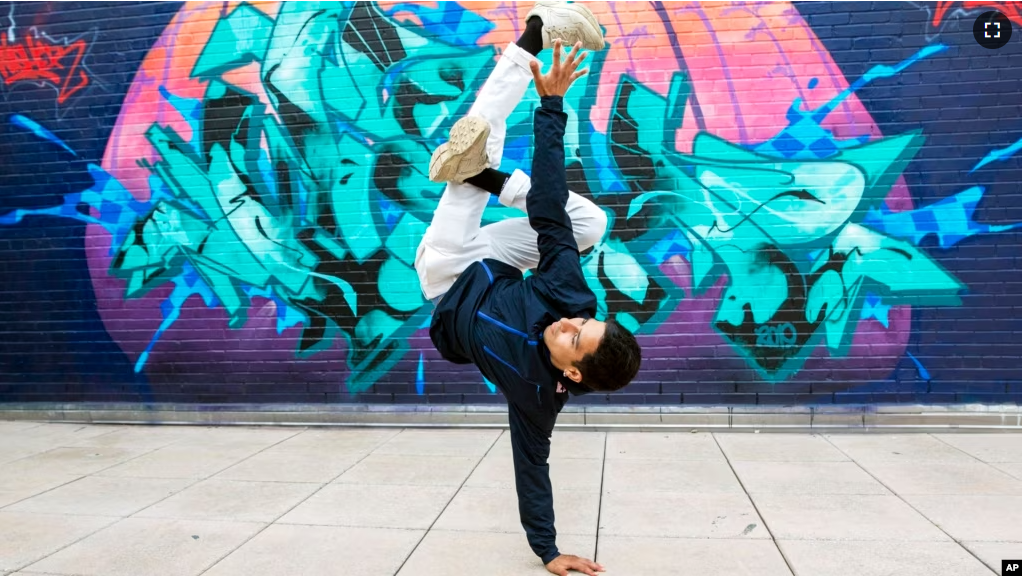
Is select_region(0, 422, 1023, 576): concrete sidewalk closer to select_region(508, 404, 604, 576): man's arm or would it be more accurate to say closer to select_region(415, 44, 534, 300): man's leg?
select_region(508, 404, 604, 576): man's arm

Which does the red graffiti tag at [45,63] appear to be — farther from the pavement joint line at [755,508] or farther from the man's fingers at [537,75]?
the pavement joint line at [755,508]

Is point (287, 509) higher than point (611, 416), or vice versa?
point (611, 416)

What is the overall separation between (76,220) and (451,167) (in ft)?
19.2

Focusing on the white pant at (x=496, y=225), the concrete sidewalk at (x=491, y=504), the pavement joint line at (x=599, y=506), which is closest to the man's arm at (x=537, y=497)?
the concrete sidewalk at (x=491, y=504)

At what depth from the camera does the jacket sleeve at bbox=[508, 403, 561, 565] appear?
3.45 meters

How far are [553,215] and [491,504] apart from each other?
2240 millimetres

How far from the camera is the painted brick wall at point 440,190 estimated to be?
21.5ft

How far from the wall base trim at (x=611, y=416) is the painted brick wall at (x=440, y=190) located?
135 mm

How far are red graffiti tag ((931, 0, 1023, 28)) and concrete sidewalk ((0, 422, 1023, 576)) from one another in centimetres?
357

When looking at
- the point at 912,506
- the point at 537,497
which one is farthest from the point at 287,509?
the point at 912,506

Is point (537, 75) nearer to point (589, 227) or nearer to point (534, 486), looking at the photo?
point (589, 227)

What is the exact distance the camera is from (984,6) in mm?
6457

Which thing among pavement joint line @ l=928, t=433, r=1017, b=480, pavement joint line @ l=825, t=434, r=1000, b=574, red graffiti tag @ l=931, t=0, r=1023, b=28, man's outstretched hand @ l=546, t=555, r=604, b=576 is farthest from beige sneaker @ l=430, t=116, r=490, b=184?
red graffiti tag @ l=931, t=0, r=1023, b=28

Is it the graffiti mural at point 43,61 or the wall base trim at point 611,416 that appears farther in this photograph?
the graffiti mural at point 43,61
